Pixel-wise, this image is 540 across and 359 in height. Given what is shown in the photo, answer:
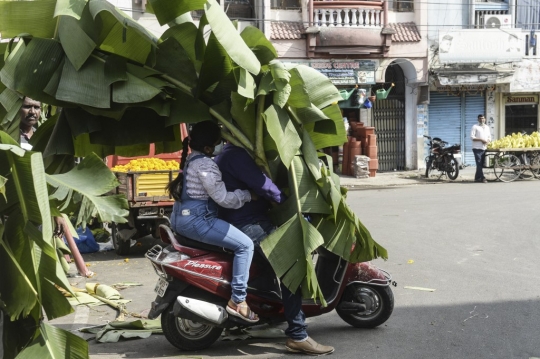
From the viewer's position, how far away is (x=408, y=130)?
27.2 m

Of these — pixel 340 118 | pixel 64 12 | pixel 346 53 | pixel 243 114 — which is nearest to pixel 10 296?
pixel 64 12

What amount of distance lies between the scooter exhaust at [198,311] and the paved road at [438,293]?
1.19 ft

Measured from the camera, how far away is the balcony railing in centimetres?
2573

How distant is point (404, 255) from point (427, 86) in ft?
56.6

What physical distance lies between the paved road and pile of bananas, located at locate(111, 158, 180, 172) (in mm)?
1246

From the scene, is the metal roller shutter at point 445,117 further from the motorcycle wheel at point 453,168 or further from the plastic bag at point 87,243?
the plastic bag at point 87,243

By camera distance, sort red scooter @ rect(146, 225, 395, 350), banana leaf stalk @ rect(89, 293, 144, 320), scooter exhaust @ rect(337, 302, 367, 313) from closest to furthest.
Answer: red scooter @ rect(146, 225, 395, 350)
scooter exhaust @ rect(337, 302, 367, 313)
banana leaf stalk @ rect(89, 293, 144, 320)

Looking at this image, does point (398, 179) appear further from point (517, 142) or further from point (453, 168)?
point (517, 142)

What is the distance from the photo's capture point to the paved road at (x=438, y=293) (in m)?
6.33

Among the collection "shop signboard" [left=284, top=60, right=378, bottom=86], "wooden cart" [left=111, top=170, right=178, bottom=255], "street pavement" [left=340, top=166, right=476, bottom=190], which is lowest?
"street pavement" [left=340, top=166, right=476, bottom=190]

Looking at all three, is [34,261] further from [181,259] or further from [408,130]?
[408,130]

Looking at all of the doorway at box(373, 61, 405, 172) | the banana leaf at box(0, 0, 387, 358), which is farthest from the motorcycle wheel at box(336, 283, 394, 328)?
the doorway at box(373, 61, 405, 172)

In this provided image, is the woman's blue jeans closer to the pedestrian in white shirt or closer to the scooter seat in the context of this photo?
the scooter seat

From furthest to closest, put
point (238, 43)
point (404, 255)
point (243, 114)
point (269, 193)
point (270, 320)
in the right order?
point (404, 255) → point (270, 320) → point (269, 193) → point (243, 114) → point (238, 43)
